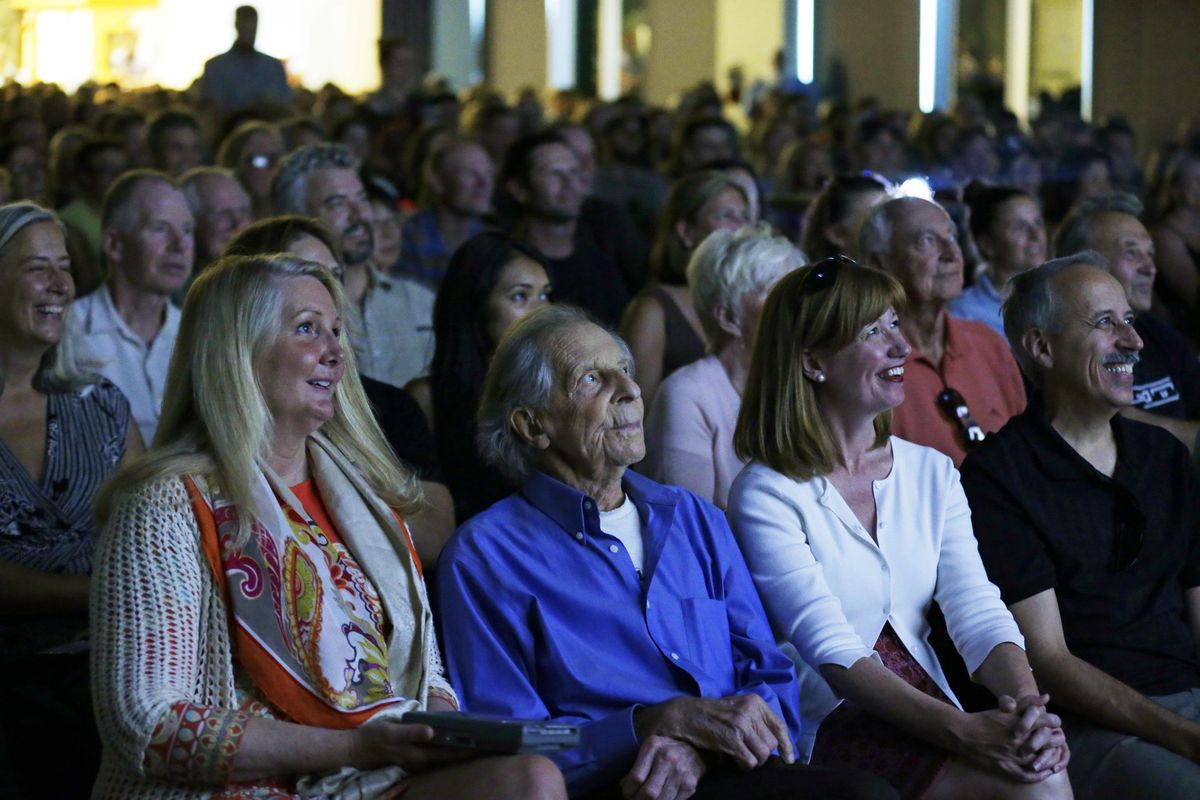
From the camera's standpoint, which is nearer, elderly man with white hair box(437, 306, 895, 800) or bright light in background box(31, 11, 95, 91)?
elderly man with white hair box(437, 306, 895, 800)

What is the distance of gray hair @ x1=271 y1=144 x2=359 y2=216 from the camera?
4.91 metres

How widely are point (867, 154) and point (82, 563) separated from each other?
6.65 metres

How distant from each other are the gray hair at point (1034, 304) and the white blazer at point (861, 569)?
0.43 m

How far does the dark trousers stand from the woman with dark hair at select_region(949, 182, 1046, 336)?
2694 millimetres

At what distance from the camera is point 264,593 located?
229cm

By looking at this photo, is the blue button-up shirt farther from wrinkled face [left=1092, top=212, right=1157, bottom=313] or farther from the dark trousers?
wrinkled face [left=1092, top=212, right=1157, bottom=313]

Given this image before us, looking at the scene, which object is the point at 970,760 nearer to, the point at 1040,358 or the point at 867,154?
the point at 1040,358

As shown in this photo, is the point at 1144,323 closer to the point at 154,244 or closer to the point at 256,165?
the point at 154,244

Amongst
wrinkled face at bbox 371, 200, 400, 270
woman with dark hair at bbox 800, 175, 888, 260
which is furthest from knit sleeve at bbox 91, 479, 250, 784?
wrinkled face at bbox 371, 200, 400, 270

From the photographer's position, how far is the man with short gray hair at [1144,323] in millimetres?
4266

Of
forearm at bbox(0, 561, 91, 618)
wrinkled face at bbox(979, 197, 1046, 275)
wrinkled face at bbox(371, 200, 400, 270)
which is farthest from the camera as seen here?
wrinkled face at bbox(371, 200, 400, 270)

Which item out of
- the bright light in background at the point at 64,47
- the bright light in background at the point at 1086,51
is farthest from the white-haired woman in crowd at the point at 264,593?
the bright light in background at the point at 64,47

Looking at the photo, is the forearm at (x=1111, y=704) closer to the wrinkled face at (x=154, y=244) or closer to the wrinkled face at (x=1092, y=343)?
the wrinkled face at (x=1092, y=343)

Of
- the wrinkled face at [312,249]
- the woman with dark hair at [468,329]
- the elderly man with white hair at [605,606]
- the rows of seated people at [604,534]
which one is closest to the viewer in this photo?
the rows of seated people at [604,534]
